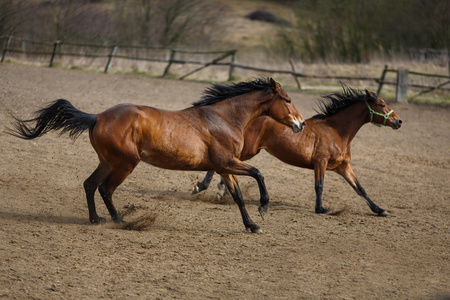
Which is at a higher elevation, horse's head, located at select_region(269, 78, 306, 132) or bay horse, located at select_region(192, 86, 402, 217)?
horse's head, located at select_region(269, 78, 306, 132)

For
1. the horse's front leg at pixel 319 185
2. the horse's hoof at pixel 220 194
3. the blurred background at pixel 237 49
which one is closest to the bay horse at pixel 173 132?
the horse's front leg at pixel 319 185

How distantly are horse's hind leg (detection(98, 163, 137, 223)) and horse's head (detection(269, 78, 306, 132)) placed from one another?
1.83m

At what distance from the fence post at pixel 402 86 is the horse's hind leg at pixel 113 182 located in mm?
13463

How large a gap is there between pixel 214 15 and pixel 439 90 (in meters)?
17.8

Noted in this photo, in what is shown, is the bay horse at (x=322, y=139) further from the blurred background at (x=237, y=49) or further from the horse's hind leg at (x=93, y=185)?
the blurred background at (x=237, y=49)

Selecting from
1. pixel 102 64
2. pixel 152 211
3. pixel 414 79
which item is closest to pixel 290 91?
pixel 414 79

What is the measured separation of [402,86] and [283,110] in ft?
39.8

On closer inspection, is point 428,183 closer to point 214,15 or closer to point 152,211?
point 152,211

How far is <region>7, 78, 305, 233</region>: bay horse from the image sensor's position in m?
5.58

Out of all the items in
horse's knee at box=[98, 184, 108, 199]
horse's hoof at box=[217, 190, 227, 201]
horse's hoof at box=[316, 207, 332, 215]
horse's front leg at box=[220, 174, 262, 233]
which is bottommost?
horse's hoof at box=[316, 207, 332, 215]

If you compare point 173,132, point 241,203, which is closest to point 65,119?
point 173,132

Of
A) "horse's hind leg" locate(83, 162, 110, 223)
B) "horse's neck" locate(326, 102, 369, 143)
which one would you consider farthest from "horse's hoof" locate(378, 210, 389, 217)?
"horse's hind leg" locate(83, 162, 110, 223)

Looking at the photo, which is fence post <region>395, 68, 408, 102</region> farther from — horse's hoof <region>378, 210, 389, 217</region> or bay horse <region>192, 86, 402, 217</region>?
horse's hoof <region>378, 210, 389, 217</region>

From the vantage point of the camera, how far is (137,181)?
835 cm
